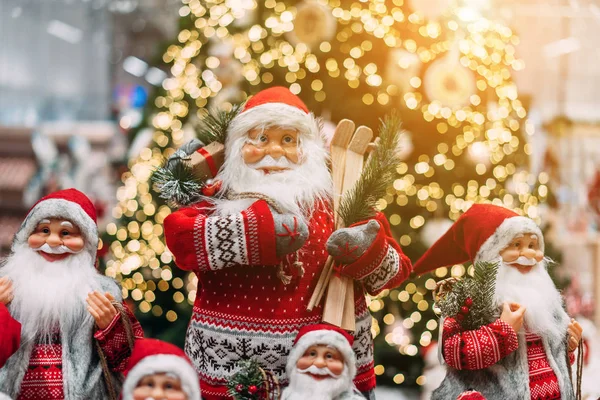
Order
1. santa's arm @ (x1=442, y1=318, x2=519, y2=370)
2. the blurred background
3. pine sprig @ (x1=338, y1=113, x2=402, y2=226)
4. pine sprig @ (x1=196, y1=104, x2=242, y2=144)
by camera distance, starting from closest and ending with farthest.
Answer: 1. santa's arm @ (x1=442, y1=318, x2=519, y2=370)
2. pine sprig @ (x1=338, y1=113, x2=402, y2=226)
3. pine sprig @ (x1=196, y1=104, x2=242, y2=144)
4. the blurred background

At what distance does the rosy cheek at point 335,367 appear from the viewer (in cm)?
173

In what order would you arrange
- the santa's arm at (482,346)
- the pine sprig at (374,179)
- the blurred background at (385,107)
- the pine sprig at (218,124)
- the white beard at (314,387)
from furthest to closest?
1. the blurred background at (385,107)
2. the pine sprig at (218,124)
3. the pine sprig at (374,179)
4. the santa's arm at (482,346)
5. the white beard at (314,387)

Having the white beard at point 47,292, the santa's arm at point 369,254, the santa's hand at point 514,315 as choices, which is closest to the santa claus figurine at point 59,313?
the white beard at point 47,292

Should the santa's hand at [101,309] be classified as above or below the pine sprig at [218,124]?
below

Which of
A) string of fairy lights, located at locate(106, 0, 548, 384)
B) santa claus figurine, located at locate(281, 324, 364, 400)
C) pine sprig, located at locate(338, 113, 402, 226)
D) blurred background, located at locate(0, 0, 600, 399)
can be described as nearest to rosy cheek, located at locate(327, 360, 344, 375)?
santa claus figurine, located at locate(281, 324, 364, 400)

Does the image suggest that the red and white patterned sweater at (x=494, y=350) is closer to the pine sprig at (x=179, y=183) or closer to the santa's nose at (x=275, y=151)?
the santa's nose at (x=275, y=151)

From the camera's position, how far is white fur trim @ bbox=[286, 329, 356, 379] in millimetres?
1745

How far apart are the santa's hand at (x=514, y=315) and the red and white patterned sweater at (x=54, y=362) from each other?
101cm

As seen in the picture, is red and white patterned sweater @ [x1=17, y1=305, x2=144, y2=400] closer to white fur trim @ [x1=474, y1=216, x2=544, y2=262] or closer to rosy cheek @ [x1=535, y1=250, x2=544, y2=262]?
white fur trim @ [x1=474, y1=216, x2=544, y2=262]

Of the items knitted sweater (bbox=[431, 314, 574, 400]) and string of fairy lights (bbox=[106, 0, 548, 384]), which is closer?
knitted sweater (bbox=[431, 314, 574, 400])

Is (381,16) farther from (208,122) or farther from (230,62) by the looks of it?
(208,122)

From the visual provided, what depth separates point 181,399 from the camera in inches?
63.4

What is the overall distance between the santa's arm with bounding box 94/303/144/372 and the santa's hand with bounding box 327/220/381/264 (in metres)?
0.59

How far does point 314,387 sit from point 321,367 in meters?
0.05
